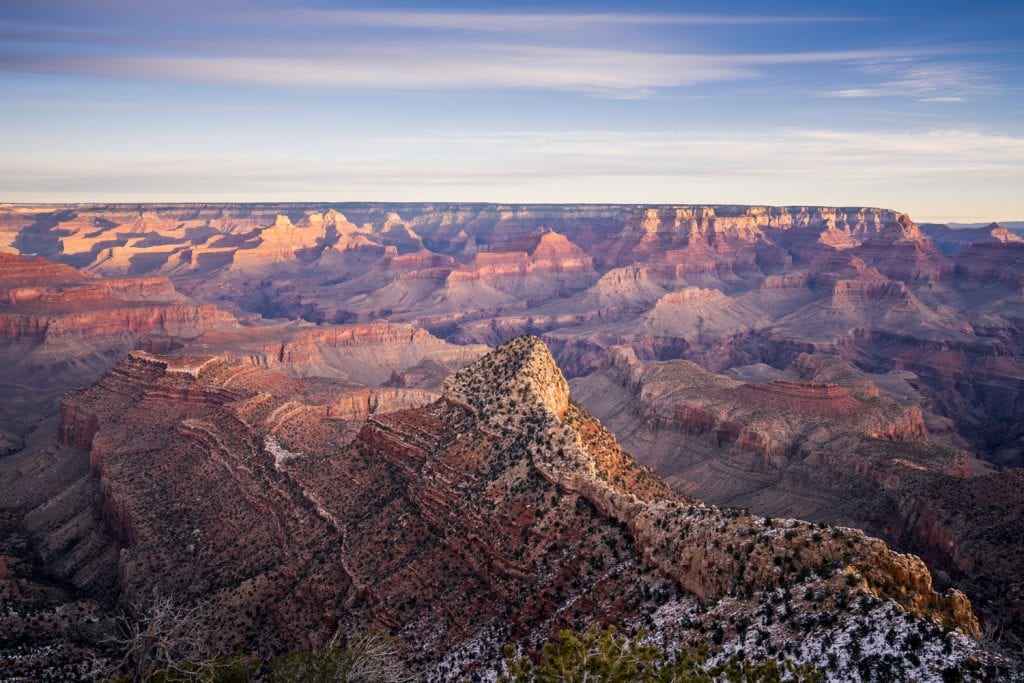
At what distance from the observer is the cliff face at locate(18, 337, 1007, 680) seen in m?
26.9

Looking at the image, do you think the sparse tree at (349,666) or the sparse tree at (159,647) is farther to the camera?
the sparse tree at (349,666)

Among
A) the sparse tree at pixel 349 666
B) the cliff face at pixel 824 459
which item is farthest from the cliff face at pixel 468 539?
the cliff face at pixel 824 459

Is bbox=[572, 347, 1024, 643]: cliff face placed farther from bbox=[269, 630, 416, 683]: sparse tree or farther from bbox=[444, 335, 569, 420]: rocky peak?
bbox=[269, 630, 416, 683]: sparse tree

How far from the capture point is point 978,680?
19953 millimetres

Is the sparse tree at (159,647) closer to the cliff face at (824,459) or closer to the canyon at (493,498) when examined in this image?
the canyon at (493,498)

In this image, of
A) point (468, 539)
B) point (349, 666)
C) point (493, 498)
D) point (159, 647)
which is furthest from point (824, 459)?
point (159, 647)

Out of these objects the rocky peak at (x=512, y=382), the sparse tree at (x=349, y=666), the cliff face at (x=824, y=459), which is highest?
the rocky peak at (x=512, y=382)

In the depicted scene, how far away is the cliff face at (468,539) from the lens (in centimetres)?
2691

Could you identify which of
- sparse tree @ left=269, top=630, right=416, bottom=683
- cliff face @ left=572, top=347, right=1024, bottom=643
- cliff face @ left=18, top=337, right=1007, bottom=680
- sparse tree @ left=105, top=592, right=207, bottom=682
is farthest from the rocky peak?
cliff face @ left=572, top=347, right=1024, bottom=643

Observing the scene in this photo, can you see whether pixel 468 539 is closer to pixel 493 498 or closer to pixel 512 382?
pixel 493 498

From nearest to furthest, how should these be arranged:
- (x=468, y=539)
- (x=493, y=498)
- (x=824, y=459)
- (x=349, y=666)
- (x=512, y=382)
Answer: (x=349, y=666) < (x=468, y=539) < (x=493, y=498) < (x=512, y=382) < (x=824, y=459)

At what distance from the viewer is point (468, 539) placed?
40.0m

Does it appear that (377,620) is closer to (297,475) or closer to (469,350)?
(297,475)

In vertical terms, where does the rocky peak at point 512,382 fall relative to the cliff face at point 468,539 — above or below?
above
